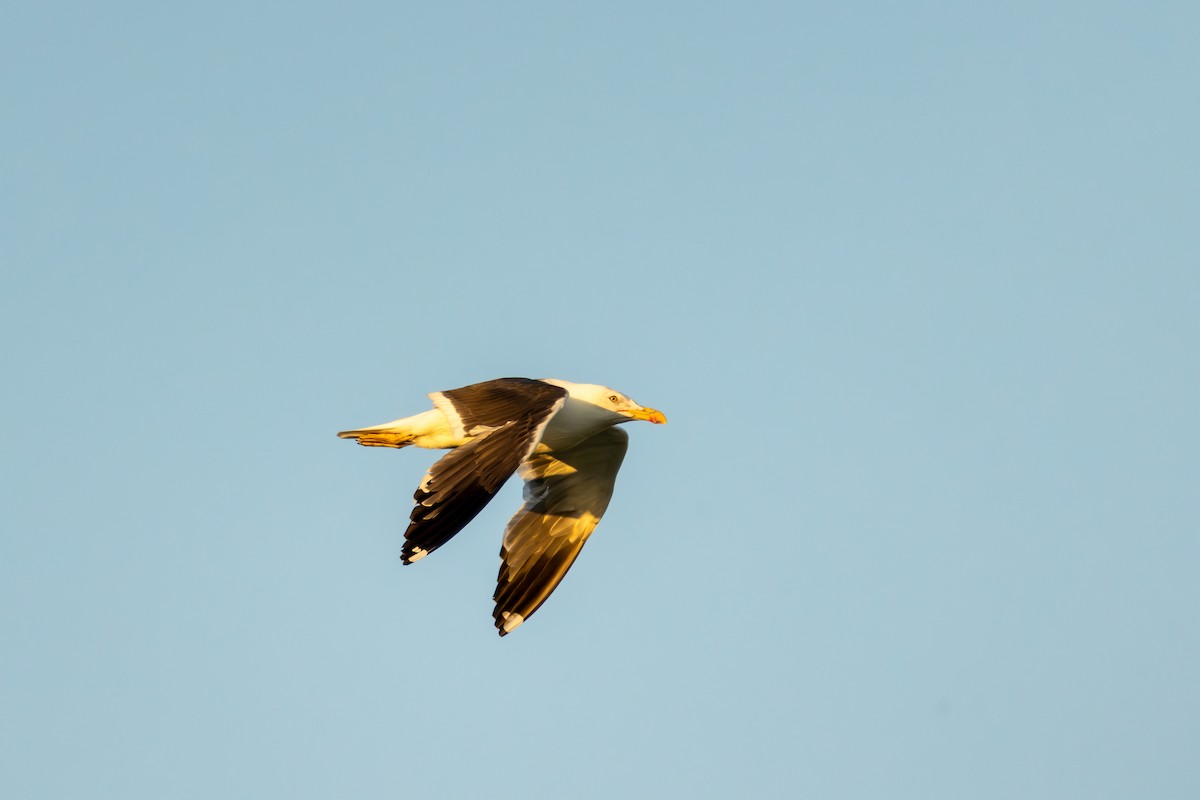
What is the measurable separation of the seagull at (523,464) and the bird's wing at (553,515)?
1 cm

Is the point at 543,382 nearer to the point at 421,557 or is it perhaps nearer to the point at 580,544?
the point at 580,544

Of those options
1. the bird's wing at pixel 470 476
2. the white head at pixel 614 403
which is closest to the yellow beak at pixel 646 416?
the white head at pixel 614 403

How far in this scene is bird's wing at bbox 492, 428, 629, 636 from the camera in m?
17.1

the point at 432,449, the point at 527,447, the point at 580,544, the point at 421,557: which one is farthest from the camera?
the point at 580,544

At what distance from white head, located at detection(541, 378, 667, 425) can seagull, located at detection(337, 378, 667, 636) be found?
1 cm

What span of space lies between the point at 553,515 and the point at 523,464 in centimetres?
247

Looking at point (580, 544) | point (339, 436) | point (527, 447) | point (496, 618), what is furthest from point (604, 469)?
point (527, 447)

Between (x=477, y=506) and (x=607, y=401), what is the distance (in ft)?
14.7

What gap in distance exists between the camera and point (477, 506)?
1249 cm

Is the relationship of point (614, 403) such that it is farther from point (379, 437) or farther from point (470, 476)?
point (470, 476)

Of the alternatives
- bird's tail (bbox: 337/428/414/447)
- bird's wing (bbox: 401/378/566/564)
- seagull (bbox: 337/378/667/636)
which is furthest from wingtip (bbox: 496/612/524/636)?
bird's wing (bbox: 401/378/566/564)

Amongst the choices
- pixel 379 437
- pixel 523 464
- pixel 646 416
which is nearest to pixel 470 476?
pixel 523 464

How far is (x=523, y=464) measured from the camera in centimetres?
1537

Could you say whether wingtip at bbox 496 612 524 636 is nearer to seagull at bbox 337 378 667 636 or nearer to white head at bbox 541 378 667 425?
seagull at bbox 337 378 667 636
